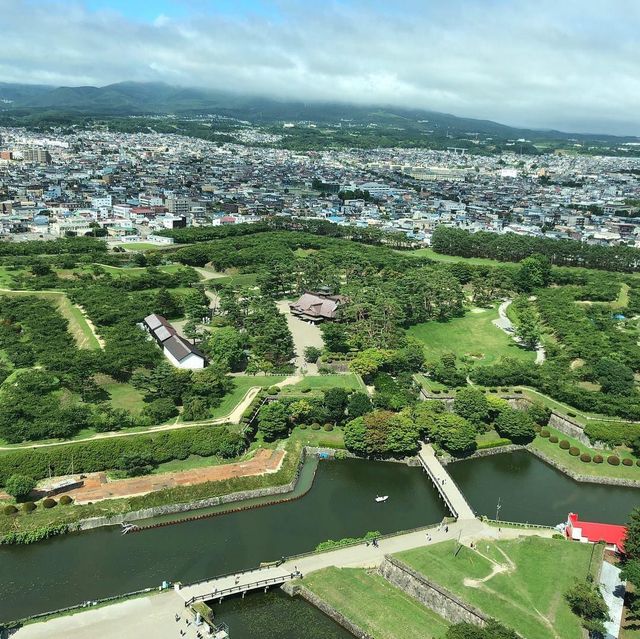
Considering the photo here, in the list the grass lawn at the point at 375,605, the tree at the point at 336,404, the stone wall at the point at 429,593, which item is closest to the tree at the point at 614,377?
the tree at the point at 336,404

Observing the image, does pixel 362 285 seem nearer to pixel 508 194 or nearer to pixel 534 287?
pixel 534 287

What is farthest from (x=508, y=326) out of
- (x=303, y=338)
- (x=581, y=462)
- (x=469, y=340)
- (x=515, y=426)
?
(x=581, y=462)

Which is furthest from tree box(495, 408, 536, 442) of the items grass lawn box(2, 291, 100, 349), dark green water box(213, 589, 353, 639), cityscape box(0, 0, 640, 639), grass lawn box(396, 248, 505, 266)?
grass lawn box(396, 248, 505, 266)

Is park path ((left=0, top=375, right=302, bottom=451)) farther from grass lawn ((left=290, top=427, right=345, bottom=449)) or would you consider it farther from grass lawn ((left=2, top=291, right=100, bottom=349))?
grass lawn ((left=2, top=291, right=100, bottom=349))

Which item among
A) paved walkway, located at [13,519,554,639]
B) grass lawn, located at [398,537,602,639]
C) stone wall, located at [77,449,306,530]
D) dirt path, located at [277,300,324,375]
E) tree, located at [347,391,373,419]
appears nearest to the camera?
paved walkway, located at [13,519,554,639]

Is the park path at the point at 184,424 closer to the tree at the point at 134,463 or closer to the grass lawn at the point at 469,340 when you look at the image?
the tree at the point at 134,463

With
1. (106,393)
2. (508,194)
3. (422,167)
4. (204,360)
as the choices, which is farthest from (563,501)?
(422,167)
